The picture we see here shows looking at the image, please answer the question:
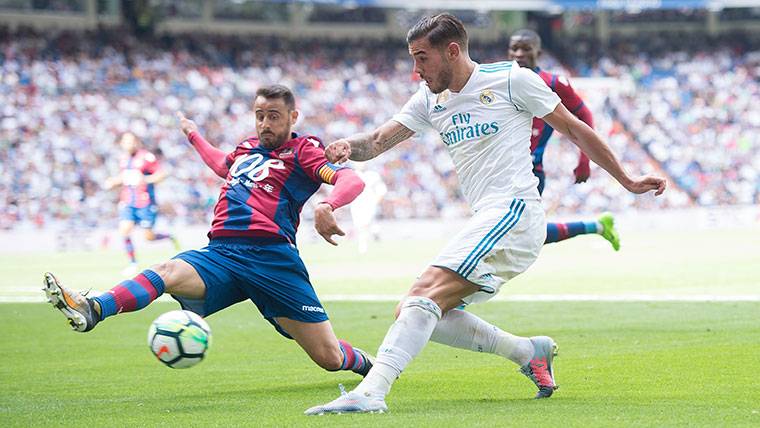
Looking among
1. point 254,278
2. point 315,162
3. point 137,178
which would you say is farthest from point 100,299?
point 137,178

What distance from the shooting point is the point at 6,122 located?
3391cm

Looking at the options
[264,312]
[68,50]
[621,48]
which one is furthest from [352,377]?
[621,48]

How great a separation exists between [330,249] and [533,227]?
77.9ft

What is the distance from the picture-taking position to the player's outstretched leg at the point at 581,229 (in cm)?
1181

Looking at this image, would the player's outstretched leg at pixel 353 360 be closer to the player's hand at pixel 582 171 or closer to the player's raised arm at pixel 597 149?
the player's raised arm at pixel 597 149

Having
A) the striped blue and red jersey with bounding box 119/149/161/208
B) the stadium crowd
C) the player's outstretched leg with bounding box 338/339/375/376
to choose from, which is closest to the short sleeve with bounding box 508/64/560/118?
the player's outstretched leg with bounding box 338/339/375/376

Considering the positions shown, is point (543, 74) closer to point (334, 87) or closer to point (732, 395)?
point (732, 395)

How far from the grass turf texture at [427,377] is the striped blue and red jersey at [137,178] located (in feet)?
30.7

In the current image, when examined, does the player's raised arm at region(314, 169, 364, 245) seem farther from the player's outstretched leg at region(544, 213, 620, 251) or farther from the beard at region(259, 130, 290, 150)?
the player's outstretched leg at region(544, 213, 620, 251)

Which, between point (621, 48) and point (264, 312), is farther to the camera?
point (621, 48)

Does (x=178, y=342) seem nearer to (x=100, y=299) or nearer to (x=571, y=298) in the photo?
(x=100, y=299)

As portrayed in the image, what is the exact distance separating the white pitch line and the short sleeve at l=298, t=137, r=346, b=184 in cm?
742

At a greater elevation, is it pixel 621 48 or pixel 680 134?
pixel 621 48

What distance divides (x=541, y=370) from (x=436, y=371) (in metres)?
1.77
